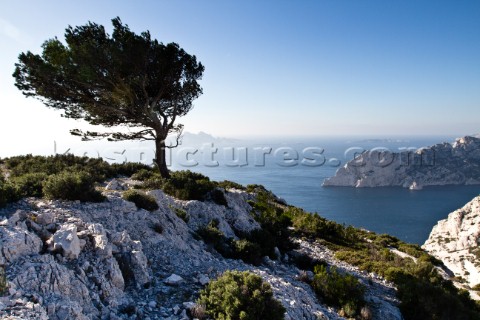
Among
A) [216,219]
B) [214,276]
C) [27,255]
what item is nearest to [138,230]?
[214,276]

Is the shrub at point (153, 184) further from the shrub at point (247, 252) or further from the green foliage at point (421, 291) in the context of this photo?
the green foliage at point (421, 291)

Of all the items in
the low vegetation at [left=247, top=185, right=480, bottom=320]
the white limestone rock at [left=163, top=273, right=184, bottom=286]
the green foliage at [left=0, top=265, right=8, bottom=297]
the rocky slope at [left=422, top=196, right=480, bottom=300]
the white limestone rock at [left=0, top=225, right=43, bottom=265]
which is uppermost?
the white limestone rock at [left=0, top=225, right=43, bottom=265]

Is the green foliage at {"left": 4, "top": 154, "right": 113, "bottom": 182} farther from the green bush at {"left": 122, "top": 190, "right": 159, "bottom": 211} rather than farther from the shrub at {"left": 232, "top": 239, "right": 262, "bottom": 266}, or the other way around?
the shrub at {"left": 232, "top": 239, "right": 262, "bottom": 266}

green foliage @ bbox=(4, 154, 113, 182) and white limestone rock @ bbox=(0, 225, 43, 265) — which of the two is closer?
white limestone rock @ bbox=(0, 225, 43, 265)

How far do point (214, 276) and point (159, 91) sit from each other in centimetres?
1530

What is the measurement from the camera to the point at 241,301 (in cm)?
702

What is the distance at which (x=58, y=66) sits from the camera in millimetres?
18219

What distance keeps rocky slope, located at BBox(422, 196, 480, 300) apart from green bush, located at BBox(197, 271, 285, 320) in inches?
1877

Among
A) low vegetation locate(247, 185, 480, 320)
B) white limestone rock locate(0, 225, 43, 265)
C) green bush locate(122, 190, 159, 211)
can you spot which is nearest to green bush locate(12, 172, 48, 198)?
green bush locate(122, 190, 159, 211)

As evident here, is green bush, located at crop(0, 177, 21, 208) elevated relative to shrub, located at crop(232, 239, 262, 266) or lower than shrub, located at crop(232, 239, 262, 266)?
elevated

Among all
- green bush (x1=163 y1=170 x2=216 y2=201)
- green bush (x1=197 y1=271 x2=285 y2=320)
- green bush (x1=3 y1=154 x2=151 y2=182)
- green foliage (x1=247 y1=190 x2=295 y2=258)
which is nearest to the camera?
green bush (x1=197 y1=271 x2=285 y2=320)

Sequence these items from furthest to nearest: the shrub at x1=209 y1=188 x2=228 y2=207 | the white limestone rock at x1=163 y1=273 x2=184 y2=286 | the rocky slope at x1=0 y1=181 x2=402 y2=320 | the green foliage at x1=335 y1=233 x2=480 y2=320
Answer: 1. the shrub at x1=209 y1=188 x2=228 y2=207
2. the green foliage at x1=335 y1=233 x2=480 y2=320
3. the white limestone rock at x1=163 y1=273 x2=184 y2=286
4. the rocky slope at x1=0 y1=181 x2=402 y2=320

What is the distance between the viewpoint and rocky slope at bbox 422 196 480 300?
5008 cm

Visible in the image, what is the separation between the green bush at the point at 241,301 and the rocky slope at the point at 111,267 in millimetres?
555
